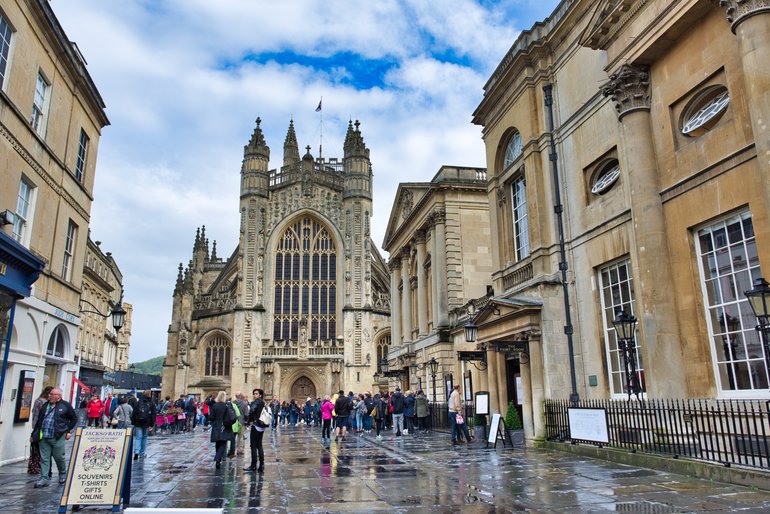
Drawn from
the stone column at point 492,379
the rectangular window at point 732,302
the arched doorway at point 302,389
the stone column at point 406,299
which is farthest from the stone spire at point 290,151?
the rectangular window at point 732,302

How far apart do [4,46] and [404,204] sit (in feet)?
68.3

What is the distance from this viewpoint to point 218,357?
1826 inches

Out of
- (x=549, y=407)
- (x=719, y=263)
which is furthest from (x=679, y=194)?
(x=549, y=407)

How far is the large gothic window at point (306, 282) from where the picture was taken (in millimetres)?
46188

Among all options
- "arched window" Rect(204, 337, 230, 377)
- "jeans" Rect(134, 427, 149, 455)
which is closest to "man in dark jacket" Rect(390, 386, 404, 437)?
"jeans" Rect(134, 427, 149, 455)

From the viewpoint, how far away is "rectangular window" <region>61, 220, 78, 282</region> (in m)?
15.4

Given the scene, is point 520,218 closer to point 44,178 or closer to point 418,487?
point 418,487

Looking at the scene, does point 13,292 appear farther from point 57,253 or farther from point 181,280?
point 181,280

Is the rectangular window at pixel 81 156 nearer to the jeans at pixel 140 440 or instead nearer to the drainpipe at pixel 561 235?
the jeans at pixel 140 440

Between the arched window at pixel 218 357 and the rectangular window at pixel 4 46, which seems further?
the arched window at pixel 218 357

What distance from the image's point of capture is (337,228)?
4784 centimetres

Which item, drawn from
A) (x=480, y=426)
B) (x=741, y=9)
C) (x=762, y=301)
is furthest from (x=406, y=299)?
(x=762, y=301)

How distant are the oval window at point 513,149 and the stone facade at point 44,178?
12445 millimetres

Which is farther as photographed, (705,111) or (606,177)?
(606,177)
